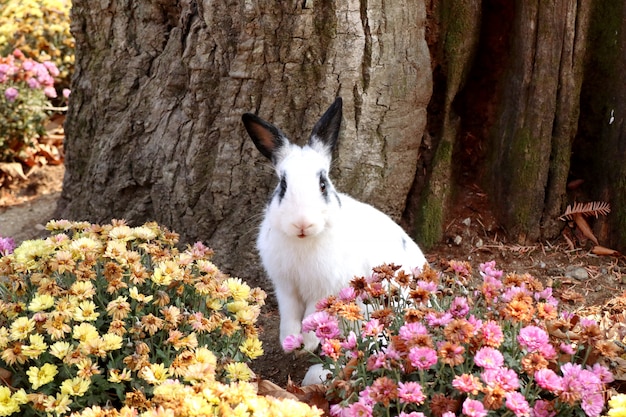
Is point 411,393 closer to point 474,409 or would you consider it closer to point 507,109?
point 474,409

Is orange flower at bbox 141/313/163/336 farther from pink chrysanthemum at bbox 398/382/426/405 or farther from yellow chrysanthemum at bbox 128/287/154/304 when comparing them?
pink chrysanthemum at bbox 398/382/426/405

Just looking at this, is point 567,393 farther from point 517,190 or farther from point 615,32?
point 615,32

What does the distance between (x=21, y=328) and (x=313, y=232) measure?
1370mm

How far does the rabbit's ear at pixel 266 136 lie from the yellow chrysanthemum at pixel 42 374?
5.44 feet

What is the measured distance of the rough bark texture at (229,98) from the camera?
455 cm

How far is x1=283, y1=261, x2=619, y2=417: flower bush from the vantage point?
8.63ft

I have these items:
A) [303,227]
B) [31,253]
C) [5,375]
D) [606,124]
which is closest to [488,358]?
[303,227]

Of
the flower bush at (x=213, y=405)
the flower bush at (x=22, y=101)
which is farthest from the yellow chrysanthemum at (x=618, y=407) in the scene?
the flower bush at (x=22, y=101)

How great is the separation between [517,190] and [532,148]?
28 centimetres

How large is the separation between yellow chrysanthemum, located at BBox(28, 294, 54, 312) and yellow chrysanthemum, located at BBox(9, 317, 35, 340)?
66 mm

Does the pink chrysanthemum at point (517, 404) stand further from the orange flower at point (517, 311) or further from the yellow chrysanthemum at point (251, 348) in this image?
the yellow chrysanthemum at point (251, 348)

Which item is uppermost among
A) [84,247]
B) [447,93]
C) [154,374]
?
[447,93]

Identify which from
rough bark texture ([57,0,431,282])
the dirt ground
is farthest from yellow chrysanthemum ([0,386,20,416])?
rough bark texture ([57,0,431,282])

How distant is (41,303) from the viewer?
302cm
